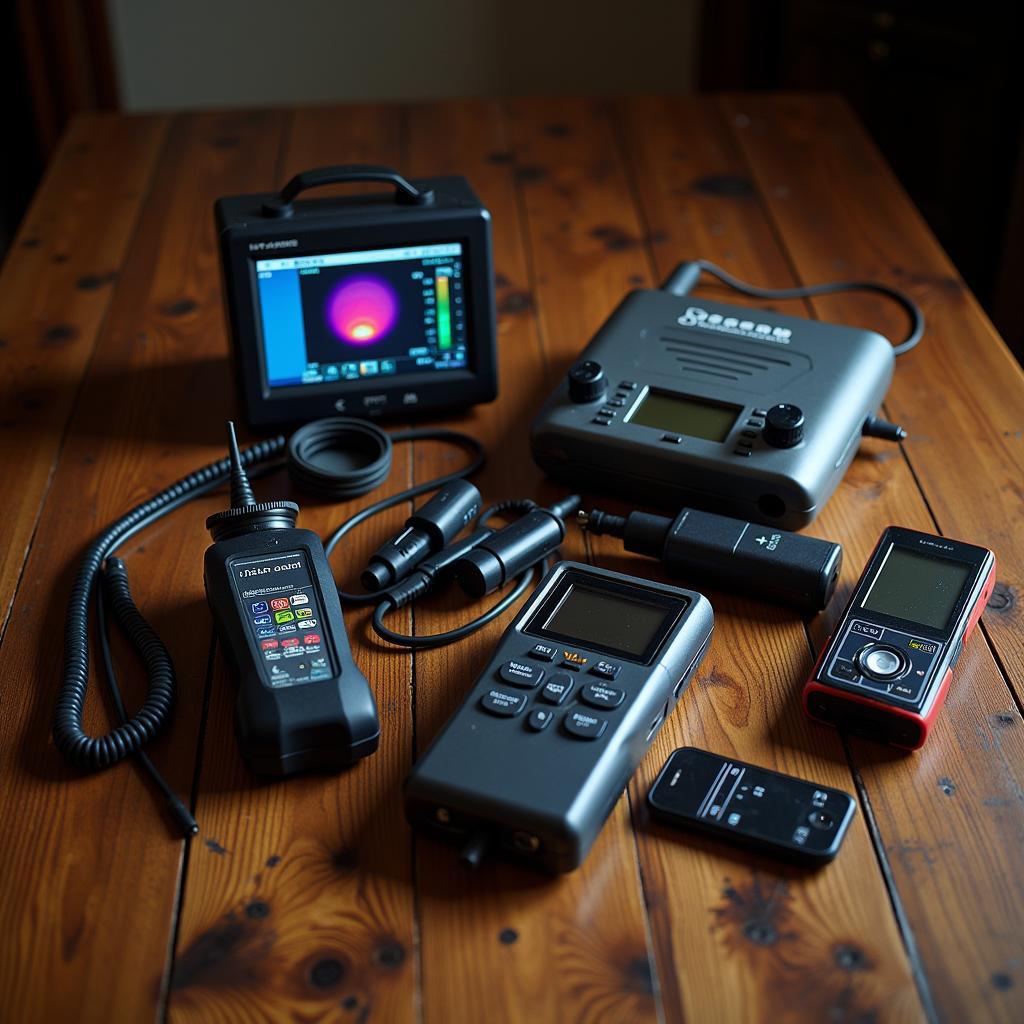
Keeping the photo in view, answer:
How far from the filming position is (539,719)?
34.4 inches

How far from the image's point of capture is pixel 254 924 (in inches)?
31.9

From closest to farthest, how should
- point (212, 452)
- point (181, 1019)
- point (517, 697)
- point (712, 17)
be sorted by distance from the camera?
1. point (181, 1019)
2. point (517, 697)
3. point (212, 452)
4. point (712, 17)

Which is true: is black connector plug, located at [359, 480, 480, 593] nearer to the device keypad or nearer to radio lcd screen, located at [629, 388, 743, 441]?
radio lcd screen, located at [629, 388, 743, 441]

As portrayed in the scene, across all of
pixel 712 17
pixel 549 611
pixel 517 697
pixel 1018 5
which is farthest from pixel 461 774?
pixel 712 17

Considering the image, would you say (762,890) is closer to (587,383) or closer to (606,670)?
(606,670)

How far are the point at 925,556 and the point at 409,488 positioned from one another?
1.59ft

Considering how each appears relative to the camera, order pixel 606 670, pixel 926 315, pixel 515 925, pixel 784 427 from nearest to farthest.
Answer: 1. pixel 515 925
2. pixel 606 670
3. pixel 784 427
4. pixel 926 315

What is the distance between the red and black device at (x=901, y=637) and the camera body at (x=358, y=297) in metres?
0.48

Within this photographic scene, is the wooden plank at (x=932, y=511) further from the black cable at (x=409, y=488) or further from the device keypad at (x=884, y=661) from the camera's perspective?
the black cable at (x=409, y=488)

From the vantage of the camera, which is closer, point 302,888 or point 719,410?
point 302,888

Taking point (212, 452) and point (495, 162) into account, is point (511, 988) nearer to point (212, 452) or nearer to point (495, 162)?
point (212, 452)

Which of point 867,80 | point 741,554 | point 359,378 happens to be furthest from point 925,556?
point 867,80

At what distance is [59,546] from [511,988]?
0.62m

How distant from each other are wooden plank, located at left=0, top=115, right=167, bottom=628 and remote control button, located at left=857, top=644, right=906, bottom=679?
2.32ft
